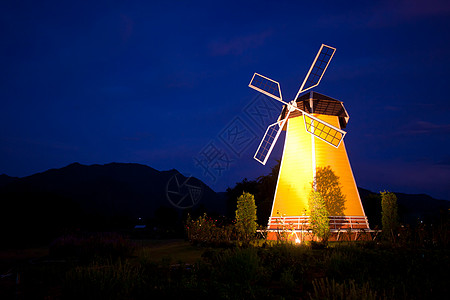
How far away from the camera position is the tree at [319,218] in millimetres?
17188

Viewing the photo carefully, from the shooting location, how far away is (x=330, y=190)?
20.3 metres

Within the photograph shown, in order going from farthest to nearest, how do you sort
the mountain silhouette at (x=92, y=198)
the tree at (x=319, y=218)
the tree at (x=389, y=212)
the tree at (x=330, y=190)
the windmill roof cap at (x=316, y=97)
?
the mountain silhouette at (x=92, y=198)
the windmill roof cap at (x=316, y=97)
the tree at (x=330, y=190)
the tree at (x=389, y=212)
the tree at (x=319, y=218)

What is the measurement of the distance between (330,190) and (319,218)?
3.52 metres

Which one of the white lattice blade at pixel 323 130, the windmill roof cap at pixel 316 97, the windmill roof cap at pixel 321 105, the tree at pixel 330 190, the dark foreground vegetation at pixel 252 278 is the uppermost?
the windmill roof cap at pixel 316 97

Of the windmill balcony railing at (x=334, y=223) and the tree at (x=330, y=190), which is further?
the tree at (x=330, y=190)

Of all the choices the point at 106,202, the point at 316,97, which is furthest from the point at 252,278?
the point at 106,202

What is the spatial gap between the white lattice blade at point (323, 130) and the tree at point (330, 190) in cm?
174

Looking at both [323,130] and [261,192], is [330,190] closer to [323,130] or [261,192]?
[323,130]

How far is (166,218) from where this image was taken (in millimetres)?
52344

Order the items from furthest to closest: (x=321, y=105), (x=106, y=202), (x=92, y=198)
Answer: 1. (x=106, y=202)
2. (x=92, y=198)
3. (x=321, y=105)

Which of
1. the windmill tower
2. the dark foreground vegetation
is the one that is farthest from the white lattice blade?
the dark foreground vegetation

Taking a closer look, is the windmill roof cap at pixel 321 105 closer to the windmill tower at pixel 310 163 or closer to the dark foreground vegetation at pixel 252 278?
the windmill tower at pixel 310 163

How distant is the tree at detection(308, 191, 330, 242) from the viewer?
17188 millimetres

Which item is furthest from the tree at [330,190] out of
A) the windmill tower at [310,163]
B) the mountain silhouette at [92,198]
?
the mountain silhouette at [92,198]
